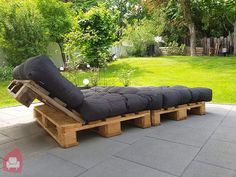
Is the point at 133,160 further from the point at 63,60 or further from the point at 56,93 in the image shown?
the point at 63,60

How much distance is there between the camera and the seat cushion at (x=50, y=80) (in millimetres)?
2703

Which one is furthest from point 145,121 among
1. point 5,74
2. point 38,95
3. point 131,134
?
point 5,74

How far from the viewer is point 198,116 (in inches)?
174

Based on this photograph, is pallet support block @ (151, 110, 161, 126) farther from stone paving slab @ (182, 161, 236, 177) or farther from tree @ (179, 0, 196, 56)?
tree @ (179, 0, 196, 56)

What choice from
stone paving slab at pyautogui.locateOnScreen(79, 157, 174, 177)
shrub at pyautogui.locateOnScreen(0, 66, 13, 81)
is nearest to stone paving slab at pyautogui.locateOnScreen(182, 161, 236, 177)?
stone paving slab at pyautogui.locateOnScreen(79, 157, 174, 177)

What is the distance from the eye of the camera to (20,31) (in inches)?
362

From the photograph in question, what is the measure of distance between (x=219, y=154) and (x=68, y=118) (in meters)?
1.87

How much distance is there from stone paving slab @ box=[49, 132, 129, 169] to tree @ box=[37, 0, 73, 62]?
27.8 ft

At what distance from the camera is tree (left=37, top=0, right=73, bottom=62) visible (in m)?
11.0

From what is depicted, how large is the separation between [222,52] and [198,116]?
12.3 metres

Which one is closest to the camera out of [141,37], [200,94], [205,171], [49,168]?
[205,171]

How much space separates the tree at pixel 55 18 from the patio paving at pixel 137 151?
7.62 m

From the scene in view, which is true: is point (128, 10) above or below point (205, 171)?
above

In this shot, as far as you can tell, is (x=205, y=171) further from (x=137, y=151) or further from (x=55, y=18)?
(x=55, y=18)
